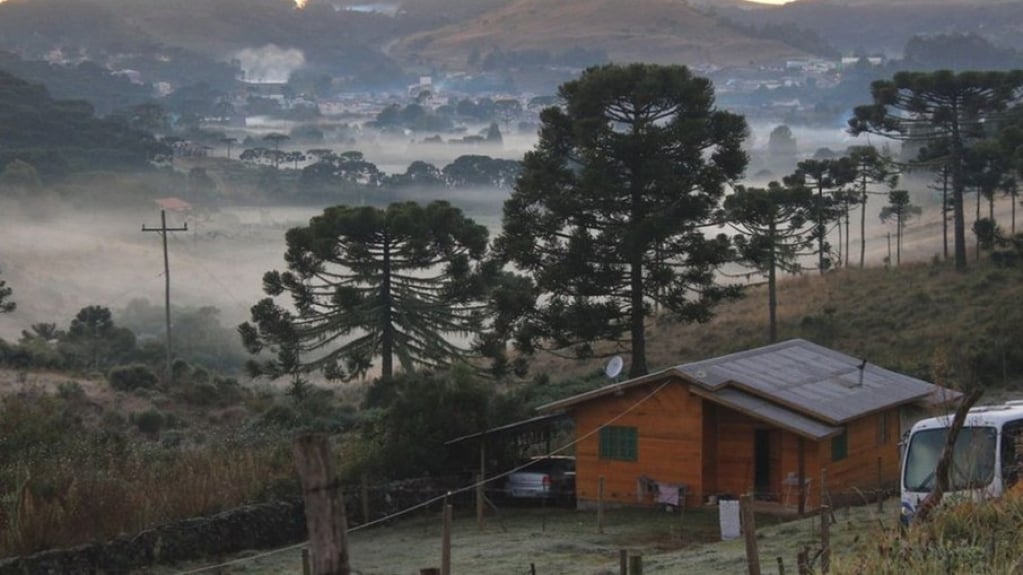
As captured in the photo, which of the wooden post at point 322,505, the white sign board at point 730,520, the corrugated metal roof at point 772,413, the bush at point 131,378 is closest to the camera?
the wooden post at point 322,505

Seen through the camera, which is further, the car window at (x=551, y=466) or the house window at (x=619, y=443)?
the car window at (x=551, y=466)

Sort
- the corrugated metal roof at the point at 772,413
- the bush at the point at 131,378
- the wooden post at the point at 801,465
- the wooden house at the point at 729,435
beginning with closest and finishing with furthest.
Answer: the corrugated metal roof at the point at 772,413 → the wooden post at the point at 801,465 → the wooden house at the point at 729,435 → the bush at the point at 131,378

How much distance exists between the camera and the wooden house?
23.7 meters

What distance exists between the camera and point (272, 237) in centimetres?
15388

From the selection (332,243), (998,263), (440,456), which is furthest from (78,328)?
(440,456)

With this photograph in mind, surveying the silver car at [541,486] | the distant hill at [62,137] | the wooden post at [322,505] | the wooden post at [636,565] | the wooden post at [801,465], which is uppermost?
the distant hill at [62,137]

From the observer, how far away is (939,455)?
15633 mm

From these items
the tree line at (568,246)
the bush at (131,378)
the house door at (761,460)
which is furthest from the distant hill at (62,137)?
the house door at (761,460)

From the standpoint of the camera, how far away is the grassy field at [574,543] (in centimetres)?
1744

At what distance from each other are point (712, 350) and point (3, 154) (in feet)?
411

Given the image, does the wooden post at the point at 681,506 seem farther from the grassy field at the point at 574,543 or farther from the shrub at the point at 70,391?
the shrub at the point at 70,391

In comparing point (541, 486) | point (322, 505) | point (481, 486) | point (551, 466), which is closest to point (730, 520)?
point (481, 486)

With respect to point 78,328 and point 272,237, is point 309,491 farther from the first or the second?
point 272,237

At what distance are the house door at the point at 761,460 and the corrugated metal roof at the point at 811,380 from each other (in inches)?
27.4
